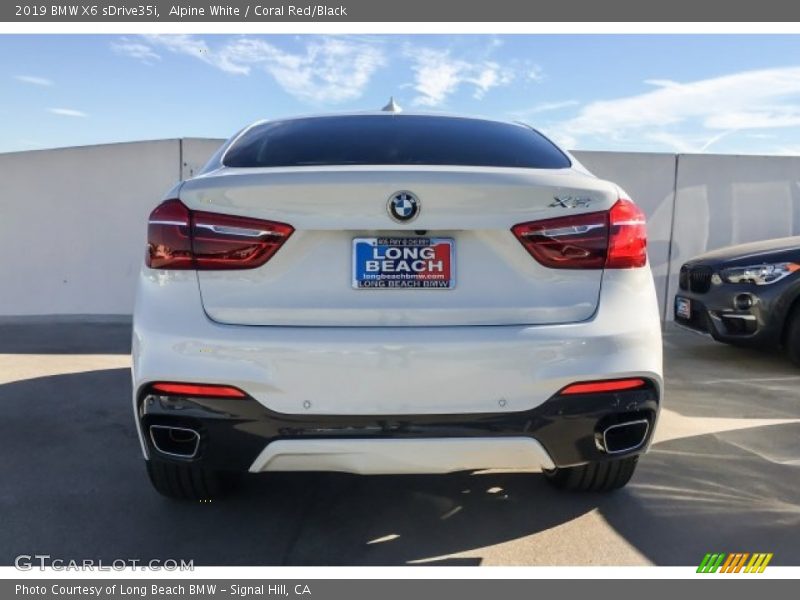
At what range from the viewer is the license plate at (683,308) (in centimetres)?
589

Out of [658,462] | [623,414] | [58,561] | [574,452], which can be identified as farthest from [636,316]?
[58,561]

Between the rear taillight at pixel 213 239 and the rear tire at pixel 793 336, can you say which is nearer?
the rear taillight at pixel 213 239

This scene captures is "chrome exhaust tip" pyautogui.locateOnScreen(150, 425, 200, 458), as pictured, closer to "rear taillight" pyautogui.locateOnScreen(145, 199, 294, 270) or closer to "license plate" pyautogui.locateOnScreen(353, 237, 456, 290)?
"rear taillight" pyautogui.locateOnScreen(145, 199, 294, 270)

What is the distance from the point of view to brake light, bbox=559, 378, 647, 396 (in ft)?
6.70

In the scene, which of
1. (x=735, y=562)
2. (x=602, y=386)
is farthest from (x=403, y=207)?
(x=735, y=562)

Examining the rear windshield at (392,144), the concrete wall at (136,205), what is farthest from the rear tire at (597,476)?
the concrete wall at (136,205)

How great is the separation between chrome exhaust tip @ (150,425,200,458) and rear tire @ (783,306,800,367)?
517cm

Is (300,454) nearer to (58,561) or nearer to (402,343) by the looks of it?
(402,343)

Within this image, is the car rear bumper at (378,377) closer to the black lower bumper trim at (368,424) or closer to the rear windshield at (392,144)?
the black lower bumper trim at (368,424)

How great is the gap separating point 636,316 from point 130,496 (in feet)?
7.49

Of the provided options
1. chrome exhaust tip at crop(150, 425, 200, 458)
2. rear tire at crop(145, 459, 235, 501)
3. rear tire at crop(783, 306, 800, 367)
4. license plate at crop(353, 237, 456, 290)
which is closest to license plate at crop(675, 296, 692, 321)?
rear tire at crop(783, 306, 800, 367)

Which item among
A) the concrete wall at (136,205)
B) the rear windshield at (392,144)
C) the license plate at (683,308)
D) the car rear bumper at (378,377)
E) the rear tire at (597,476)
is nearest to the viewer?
the car rear bumper at (378,377)

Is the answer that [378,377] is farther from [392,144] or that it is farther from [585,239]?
[392,144]

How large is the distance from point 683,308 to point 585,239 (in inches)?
176
